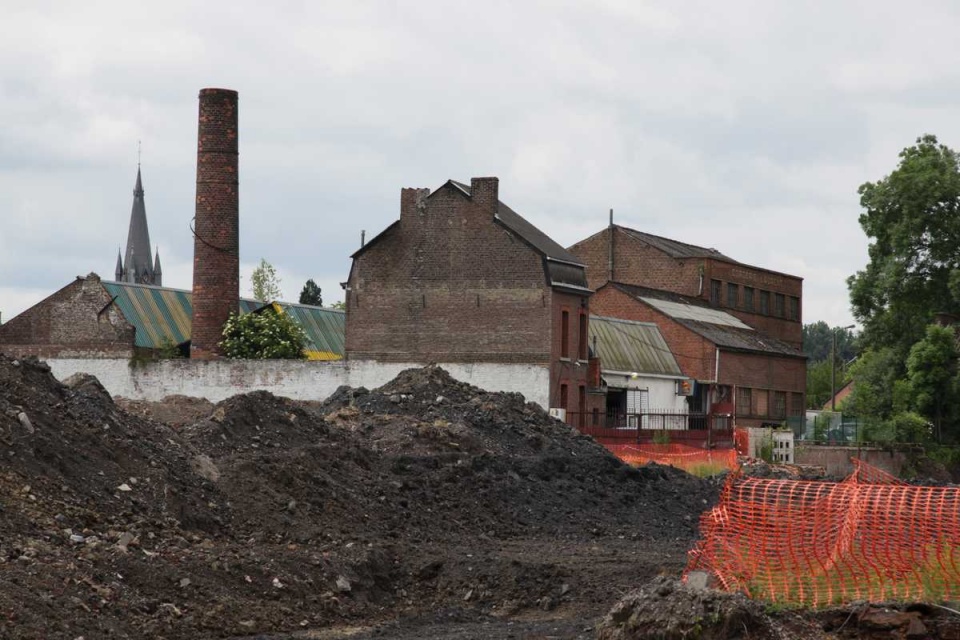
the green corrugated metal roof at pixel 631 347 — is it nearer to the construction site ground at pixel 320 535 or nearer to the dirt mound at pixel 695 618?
the construction site ground at pixel 320 535

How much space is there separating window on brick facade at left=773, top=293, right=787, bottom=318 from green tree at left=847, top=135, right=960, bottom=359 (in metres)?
19.5

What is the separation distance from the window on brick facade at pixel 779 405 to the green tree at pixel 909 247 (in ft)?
22.4

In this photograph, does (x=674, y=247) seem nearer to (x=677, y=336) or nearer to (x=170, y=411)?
(x=677, y=336)

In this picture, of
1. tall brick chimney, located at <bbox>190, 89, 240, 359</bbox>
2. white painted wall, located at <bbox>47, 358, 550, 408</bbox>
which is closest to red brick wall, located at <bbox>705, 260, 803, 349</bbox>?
white painted wall, located at <bbox>47, 358, 550, 408</bbox>

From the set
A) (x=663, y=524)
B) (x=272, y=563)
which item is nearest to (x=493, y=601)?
(x=272, y=563)

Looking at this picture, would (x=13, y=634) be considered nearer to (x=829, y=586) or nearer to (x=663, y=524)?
(x=829, y=586)

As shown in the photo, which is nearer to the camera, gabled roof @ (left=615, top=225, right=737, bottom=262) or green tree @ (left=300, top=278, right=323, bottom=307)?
gabled roof @ (left=615, top=225, right=737, bottom=262)

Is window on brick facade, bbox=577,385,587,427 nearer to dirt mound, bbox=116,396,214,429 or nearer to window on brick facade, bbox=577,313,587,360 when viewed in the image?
window on brick facade, bbox=577,313,587,360

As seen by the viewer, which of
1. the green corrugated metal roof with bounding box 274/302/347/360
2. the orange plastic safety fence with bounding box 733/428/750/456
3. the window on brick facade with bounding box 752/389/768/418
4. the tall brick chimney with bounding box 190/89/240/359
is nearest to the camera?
the orange plastic safety fence with bounding box 733/428/750/456

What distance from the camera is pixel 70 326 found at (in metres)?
56.3

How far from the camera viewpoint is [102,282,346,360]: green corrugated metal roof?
56812 mm

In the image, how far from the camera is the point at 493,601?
1903cm

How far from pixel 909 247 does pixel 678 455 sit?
55.7 feet

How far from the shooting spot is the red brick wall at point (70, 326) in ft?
181
